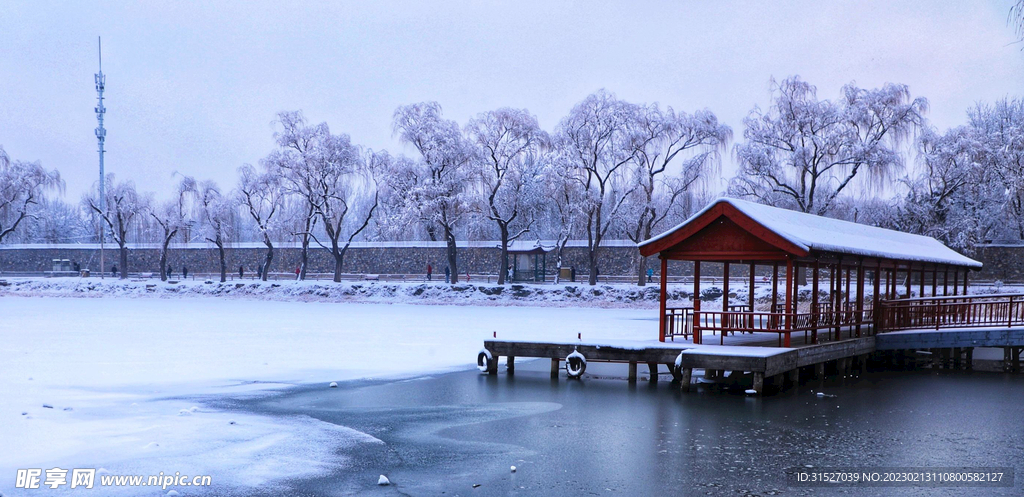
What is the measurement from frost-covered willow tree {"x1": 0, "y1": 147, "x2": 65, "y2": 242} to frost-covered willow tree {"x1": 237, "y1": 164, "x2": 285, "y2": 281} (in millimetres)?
14936

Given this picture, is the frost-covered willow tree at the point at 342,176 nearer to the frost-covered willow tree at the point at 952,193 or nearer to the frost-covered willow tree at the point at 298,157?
the frost-covered willow tree at the point at 298,157

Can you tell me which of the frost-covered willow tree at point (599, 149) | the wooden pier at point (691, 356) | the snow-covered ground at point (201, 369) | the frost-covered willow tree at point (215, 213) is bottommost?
the snow-covered ground at point (201, 369)

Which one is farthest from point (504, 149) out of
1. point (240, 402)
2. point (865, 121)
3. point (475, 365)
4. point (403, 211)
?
point (240, 402)

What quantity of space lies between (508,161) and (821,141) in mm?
15239

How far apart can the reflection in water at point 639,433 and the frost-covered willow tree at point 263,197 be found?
35209mm

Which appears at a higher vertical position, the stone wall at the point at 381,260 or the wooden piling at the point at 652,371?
the stone wall at the point at 381,260

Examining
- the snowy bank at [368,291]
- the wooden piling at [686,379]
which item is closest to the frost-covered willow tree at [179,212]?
the snowy bank at [368,291]

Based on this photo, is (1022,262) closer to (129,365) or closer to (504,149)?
(504,149)

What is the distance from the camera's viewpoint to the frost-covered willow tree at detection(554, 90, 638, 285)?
4072cm

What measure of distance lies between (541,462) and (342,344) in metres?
13.0

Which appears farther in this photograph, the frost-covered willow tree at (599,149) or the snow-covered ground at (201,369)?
the frost-covered willow tree at (599,149)

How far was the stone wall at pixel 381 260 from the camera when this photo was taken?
138ft

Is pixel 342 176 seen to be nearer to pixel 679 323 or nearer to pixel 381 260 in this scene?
pixel 381 260

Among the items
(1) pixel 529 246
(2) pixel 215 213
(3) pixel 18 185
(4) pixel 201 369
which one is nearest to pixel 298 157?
(2) pixel 215 213
